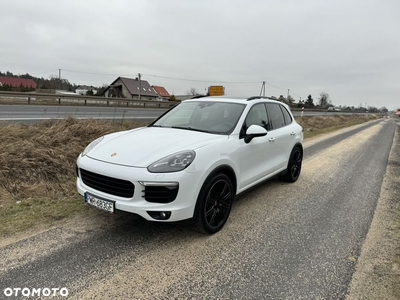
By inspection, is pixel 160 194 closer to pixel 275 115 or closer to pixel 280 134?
pixel 280 134

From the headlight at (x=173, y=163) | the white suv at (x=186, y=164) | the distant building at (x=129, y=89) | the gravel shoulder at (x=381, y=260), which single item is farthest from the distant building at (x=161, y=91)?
the headlight at (x=173, y=163)

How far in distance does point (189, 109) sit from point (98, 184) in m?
2.03

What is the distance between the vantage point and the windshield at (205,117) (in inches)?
157

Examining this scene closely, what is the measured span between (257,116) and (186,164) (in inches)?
76.7

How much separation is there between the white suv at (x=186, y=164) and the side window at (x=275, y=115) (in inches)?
9.1

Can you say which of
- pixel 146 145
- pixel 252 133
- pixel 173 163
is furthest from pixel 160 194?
pixel 252 133

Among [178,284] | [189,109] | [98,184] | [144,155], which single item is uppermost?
[189,109]

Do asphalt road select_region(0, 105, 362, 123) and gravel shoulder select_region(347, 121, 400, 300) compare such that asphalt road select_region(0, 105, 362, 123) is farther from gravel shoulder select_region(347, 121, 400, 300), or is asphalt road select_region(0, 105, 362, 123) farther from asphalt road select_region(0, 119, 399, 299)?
gravel shoulder select_region(347, 121, 400, 300)

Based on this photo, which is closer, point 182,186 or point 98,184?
point 182,186

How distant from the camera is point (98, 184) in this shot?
10.6 ft

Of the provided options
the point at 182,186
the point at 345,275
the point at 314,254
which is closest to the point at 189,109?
the point at 182,186

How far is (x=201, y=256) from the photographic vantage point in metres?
3.02

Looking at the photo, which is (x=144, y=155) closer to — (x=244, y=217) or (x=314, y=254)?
(x=244, y=217)

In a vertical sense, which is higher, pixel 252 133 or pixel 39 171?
pixel 252 133
